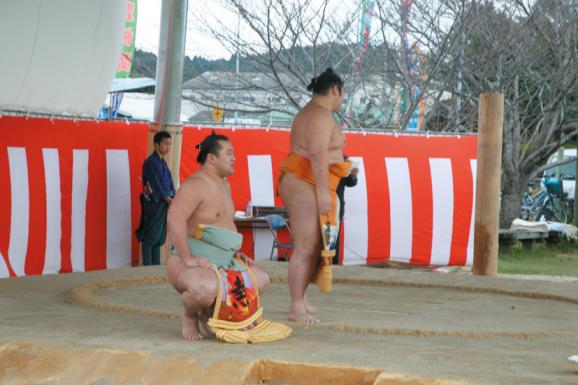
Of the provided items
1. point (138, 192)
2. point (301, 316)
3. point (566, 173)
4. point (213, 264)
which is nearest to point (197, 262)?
point (213, 264)

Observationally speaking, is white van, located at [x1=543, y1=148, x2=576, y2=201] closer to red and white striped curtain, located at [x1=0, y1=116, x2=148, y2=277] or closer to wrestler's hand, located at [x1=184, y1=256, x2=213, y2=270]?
red and white striped curtain, located at [x1=0, y1=116, x2=148, y2=277]

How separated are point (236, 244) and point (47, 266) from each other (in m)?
3.61

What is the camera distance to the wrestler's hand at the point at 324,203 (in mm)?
4691

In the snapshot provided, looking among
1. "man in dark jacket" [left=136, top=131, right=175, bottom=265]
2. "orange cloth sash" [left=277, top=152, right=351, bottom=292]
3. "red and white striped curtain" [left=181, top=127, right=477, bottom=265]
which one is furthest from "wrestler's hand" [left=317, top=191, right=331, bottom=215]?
"red and white striped curtain" [left=181, top=127, right=477, bottom=265]

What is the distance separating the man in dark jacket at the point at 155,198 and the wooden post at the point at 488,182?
225 centimetres

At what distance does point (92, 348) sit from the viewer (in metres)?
3.66

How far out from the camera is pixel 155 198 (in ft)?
24.7

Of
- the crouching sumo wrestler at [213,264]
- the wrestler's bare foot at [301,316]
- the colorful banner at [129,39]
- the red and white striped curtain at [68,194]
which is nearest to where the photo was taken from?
the crouching sumo wrestler at [213,264]

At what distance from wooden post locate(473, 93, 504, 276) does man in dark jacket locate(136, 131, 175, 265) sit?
225cm

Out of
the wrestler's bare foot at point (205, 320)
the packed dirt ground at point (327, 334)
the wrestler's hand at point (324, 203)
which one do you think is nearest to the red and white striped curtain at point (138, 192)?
the packed dirt ground at point (327, 334)

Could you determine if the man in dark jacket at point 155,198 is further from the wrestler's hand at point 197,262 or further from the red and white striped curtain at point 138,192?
the wrestler's hand at point 197,262

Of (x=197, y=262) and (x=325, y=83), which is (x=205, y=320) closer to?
(x=197, y=262)

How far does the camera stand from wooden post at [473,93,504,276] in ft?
24.4

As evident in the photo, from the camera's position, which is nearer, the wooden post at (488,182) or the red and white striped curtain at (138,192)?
the red and white striped curtain at (138,192)
